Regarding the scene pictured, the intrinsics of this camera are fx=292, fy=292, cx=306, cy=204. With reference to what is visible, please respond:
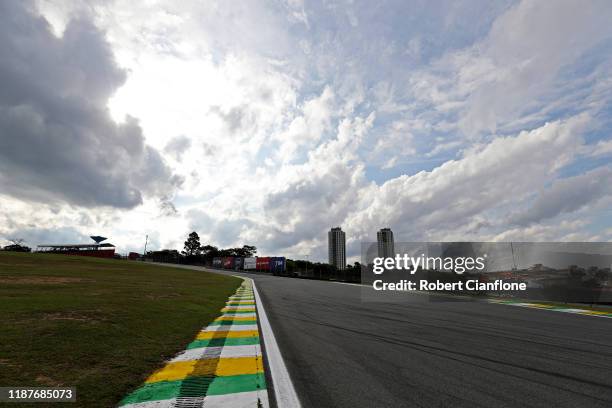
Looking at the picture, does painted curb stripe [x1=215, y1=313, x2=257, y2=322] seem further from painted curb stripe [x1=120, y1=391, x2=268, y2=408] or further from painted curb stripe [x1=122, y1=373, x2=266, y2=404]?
painted curb stripe [x1=120, y1=391, x2=268, y2=408]

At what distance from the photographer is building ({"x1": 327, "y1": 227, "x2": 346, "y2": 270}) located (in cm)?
17212

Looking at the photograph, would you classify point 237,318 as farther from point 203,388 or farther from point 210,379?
point 203,388

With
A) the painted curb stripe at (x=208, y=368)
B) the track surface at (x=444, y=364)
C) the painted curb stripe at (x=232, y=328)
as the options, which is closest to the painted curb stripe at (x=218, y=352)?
the painted curb stripe at (x=208, y=368)

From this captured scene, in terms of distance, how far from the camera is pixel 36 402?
9.64 ft

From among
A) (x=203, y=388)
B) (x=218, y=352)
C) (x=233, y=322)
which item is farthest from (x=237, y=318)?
(x=203, y=388)

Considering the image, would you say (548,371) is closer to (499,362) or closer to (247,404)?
(499,362)

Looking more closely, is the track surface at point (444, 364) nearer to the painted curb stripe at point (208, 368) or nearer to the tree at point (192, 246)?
the painted curb stripe at point (208, 368)

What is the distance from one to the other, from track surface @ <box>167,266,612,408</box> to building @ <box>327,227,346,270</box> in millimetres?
165896

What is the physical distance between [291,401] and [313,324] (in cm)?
488

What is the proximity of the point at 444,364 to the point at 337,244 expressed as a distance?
6782 inches

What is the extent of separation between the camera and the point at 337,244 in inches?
6875

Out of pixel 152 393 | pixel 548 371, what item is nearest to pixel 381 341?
pixel 548 371

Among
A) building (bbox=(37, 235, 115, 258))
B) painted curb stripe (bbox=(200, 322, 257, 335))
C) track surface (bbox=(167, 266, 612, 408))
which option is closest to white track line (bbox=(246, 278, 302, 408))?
track surface (bbox=(167, 266, 612, 408))

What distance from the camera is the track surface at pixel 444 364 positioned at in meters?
3.35
